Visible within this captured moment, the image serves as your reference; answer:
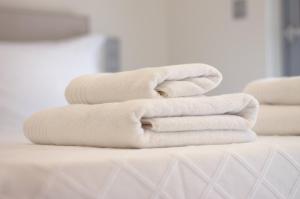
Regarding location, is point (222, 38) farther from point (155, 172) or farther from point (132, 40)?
point (155, 172)

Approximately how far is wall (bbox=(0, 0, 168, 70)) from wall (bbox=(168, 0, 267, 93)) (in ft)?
0.27

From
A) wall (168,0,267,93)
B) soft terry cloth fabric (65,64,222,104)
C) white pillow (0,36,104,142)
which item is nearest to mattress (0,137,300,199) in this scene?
soft terry cloth fabric (65,64,222,104)

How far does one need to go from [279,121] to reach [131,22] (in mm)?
1768

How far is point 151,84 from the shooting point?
1312 mm

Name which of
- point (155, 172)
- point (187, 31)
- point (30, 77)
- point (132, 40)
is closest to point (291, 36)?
point (187, 31)

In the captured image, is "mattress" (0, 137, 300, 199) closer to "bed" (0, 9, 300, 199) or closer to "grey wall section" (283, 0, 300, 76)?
"bed" (0, 9, 300, 199)

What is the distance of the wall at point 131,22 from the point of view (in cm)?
313

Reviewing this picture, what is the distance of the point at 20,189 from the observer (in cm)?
104

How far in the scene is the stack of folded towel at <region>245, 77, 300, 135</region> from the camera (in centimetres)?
166

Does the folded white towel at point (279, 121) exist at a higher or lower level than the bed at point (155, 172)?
lower

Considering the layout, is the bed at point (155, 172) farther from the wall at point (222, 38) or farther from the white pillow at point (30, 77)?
the wall at point (222, 38)

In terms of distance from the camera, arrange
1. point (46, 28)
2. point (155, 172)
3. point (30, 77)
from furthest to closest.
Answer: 1. point (46, 28)
2. point (30, 77)
3. point (155, 172)

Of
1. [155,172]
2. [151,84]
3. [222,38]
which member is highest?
[151,84]

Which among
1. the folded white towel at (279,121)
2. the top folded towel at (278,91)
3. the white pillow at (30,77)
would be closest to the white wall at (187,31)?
the white pillow at (30,77)
